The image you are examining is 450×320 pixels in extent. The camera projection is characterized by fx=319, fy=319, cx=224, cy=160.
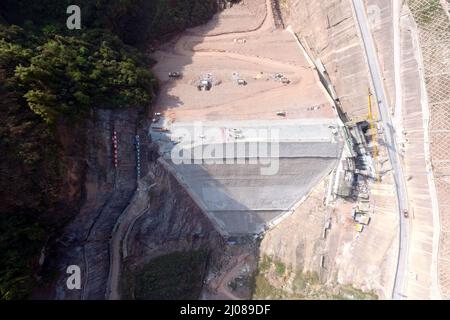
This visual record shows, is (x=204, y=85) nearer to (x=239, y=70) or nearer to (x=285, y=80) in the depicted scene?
(x=239, y=70)

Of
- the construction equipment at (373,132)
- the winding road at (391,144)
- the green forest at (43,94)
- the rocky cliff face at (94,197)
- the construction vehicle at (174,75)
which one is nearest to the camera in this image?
the green forest at (43,94)

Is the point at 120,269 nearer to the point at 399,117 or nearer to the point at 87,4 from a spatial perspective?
the point at 87,4

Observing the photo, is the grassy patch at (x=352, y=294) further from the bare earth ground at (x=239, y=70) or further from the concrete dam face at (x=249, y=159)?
the bare earth ground at (x=239, y=70)

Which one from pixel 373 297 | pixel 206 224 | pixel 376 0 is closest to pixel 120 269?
pixel 206 224

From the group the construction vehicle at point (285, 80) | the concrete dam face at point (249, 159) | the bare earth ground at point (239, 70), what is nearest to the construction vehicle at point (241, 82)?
the bare earth ground at point (239, 70)

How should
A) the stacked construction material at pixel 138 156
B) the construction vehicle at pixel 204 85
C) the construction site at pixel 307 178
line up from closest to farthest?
the construction site at pixel 307 178 → the stacked construction material at pixel 138 156 → the construction vehicle at pixel 204 85

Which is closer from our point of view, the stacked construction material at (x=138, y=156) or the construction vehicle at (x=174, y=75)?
the stacked construction material at (x=138, y=156)

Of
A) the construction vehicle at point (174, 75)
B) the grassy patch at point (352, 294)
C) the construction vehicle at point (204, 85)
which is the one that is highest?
the construction vehicle at point (174, 75)
